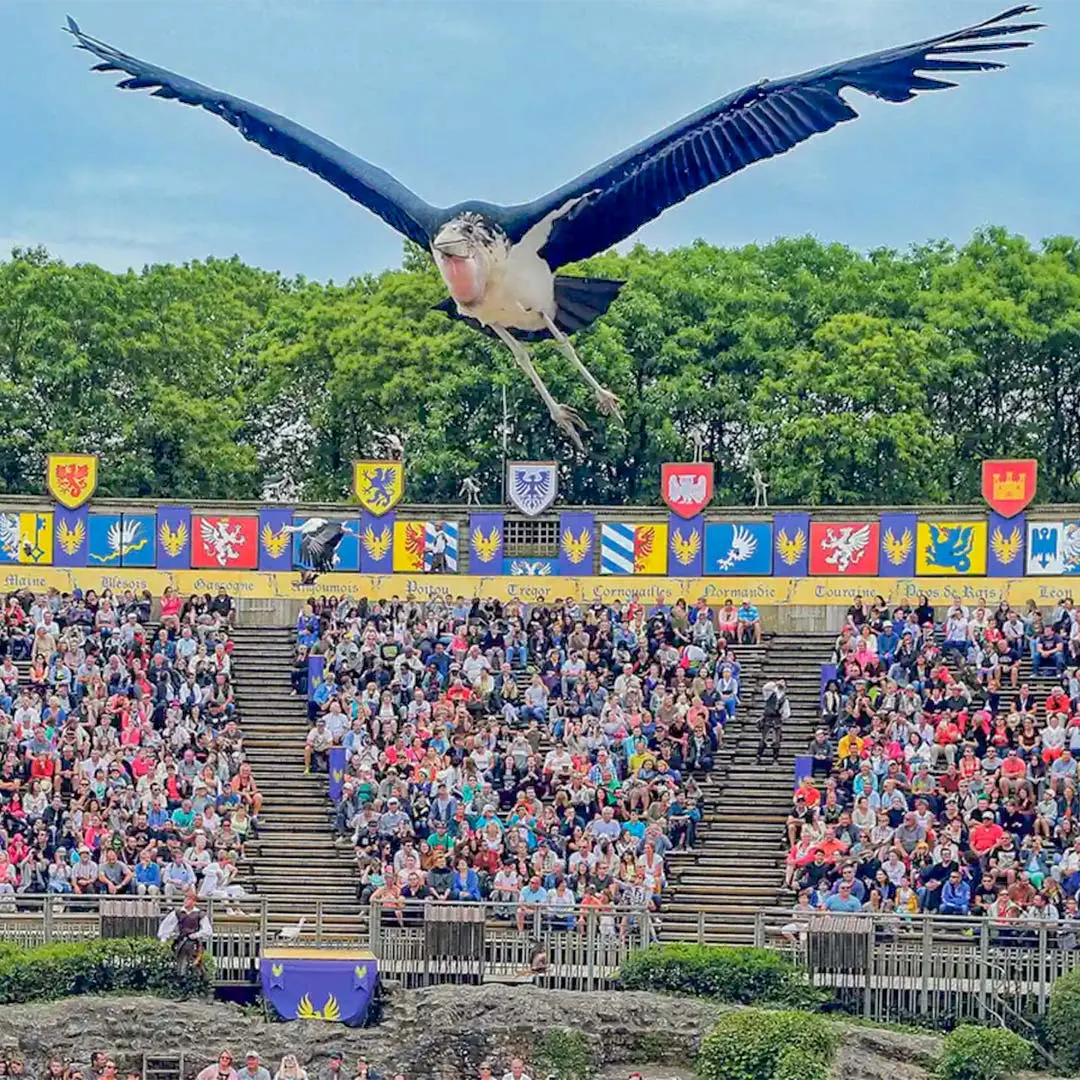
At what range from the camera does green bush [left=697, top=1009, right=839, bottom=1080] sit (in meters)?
26.6

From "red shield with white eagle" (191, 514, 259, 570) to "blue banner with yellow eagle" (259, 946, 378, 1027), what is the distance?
1237 cm

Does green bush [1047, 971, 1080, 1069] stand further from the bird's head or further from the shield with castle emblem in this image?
the bird's head

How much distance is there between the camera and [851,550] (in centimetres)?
3950

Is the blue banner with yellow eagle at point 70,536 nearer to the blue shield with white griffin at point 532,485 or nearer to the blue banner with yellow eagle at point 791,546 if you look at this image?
the blue shield with white griffin at point 532,485

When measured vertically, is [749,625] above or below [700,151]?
below

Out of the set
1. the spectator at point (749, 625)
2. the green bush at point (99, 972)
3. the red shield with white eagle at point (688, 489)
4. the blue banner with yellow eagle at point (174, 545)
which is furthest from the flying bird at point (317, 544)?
the green bush at point (99, 972)

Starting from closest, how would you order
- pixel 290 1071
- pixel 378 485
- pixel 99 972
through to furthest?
pixel 290 1071
pixel 99 972
pixel 378 485

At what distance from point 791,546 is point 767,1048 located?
13.9 meters

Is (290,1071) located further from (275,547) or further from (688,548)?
(275,547)

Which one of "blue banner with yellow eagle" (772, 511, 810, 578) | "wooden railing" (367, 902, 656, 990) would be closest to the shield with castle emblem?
"blue banner with yellow eagle" (772, 511, 810, 578)

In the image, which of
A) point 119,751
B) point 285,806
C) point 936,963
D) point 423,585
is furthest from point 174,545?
point 936,963

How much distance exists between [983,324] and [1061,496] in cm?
352

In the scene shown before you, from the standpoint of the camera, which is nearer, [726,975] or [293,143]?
[293,143]

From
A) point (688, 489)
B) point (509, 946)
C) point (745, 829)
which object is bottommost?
point (509, 946)
